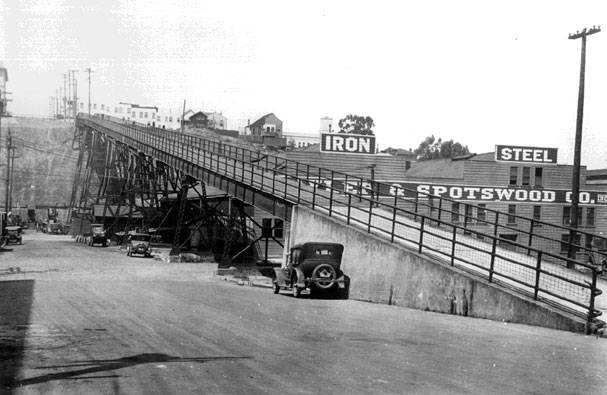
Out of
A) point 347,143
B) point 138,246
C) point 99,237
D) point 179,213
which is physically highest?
point 347,143

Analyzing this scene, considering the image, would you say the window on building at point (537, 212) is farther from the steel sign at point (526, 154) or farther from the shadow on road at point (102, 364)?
the shadow on road at point (102, 364)

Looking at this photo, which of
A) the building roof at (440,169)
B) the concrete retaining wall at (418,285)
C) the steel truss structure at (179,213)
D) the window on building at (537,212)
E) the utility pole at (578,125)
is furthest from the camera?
the building roof at (440,169)

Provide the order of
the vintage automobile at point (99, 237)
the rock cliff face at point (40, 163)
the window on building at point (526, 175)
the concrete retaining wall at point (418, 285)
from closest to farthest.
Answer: the concrete retaining wall at point (418, 285) < the window on building at point (526, 175) < the vintage automobile at point (99, 237) < the rock cliff face at point (40, 163)

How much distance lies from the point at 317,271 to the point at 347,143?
28378 millimetres

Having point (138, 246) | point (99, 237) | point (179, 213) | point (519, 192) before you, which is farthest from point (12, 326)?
point (519, 192)

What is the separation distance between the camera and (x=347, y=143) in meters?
42.9

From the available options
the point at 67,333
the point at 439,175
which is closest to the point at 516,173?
the point at 439,175

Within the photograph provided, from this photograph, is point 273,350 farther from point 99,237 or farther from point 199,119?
point 199,119

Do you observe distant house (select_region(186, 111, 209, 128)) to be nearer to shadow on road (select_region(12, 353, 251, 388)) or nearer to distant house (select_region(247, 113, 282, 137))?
distant house (select_region(247, 113, 282, 137))

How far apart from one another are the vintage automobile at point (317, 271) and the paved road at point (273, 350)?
1667mm

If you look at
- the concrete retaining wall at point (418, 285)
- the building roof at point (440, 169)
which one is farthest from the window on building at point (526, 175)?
the concrete retaining wall at point (418, 285)

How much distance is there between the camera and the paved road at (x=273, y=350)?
6.03 m

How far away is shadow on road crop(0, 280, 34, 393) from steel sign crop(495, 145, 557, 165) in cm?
3307

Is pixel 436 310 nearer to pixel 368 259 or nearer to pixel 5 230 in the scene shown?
pixel 368 259
